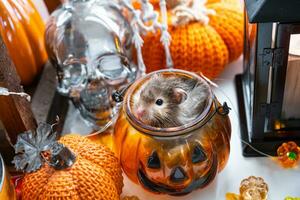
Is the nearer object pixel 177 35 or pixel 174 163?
pixel 174 163

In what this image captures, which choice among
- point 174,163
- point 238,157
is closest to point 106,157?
point 174,163

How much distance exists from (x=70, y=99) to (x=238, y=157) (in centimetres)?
30

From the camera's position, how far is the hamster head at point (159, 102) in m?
0.61

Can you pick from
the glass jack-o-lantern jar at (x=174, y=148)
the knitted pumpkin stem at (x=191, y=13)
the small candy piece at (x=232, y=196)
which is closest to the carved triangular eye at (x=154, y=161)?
the glass jack-o-lantern jar at (x=174, y=148)

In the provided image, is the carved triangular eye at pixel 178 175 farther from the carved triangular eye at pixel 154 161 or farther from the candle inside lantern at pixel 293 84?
the candle inside lantern at pixel 293 84

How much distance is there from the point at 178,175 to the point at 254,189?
0.37ft

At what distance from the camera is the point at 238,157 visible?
0.73 m

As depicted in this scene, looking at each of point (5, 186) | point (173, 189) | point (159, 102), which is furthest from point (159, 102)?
point (5, 186)

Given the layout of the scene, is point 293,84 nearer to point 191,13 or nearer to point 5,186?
point 191,13

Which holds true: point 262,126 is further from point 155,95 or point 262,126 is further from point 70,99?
point 70,99

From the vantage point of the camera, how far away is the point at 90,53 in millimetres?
782

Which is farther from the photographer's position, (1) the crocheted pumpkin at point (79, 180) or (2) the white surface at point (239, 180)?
(2) the white surface at point (239, 180)

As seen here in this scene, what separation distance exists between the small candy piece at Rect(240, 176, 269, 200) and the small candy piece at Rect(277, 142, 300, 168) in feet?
0.18

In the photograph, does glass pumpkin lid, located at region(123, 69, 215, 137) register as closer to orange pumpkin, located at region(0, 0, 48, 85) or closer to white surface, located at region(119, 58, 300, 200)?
white surface, located at region(119, 58, 300, 200)
